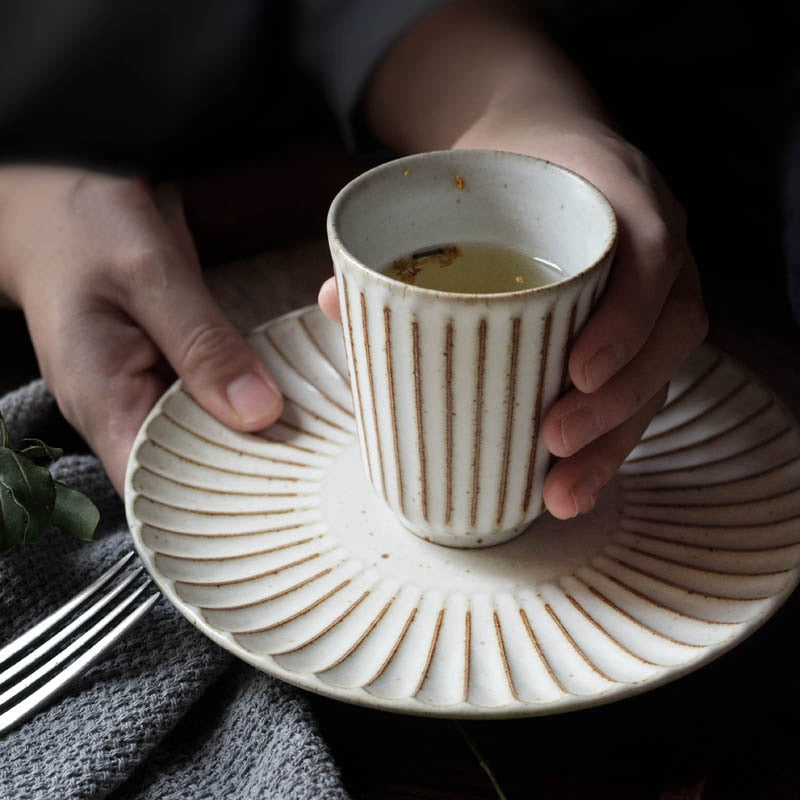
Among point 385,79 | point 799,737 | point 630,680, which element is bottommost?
point 799,737

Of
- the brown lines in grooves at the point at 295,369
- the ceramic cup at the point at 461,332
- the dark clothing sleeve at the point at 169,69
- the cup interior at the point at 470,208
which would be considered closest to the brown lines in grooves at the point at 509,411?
the ceramic cup at the point at 461,332

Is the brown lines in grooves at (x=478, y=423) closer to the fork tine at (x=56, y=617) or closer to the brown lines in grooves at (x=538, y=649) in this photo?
the brown lines in grooves at (x=538, y=649)

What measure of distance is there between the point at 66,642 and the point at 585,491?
1.22 ft

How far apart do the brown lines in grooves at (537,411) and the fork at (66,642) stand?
0.90 feet

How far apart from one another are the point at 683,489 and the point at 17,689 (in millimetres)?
498

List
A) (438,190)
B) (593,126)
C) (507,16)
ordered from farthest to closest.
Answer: (507,16), (593,126), (438,190)

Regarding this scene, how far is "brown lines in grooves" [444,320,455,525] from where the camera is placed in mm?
557

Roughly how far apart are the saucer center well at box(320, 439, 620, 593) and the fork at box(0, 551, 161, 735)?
0.50ft

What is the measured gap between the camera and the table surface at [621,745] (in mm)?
616

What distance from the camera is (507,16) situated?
102 centimetres

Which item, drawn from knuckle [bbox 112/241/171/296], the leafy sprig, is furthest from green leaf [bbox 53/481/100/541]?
knuckle [bbox 112/241/171/296]

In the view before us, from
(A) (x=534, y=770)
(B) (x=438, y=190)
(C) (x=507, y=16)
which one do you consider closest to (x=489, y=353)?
(B) (x=438, y=190)

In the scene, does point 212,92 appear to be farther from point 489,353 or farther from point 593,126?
point 489,353

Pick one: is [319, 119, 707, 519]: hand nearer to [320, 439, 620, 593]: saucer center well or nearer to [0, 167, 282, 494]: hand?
[320, 439, 620, 593]: saucer center well
